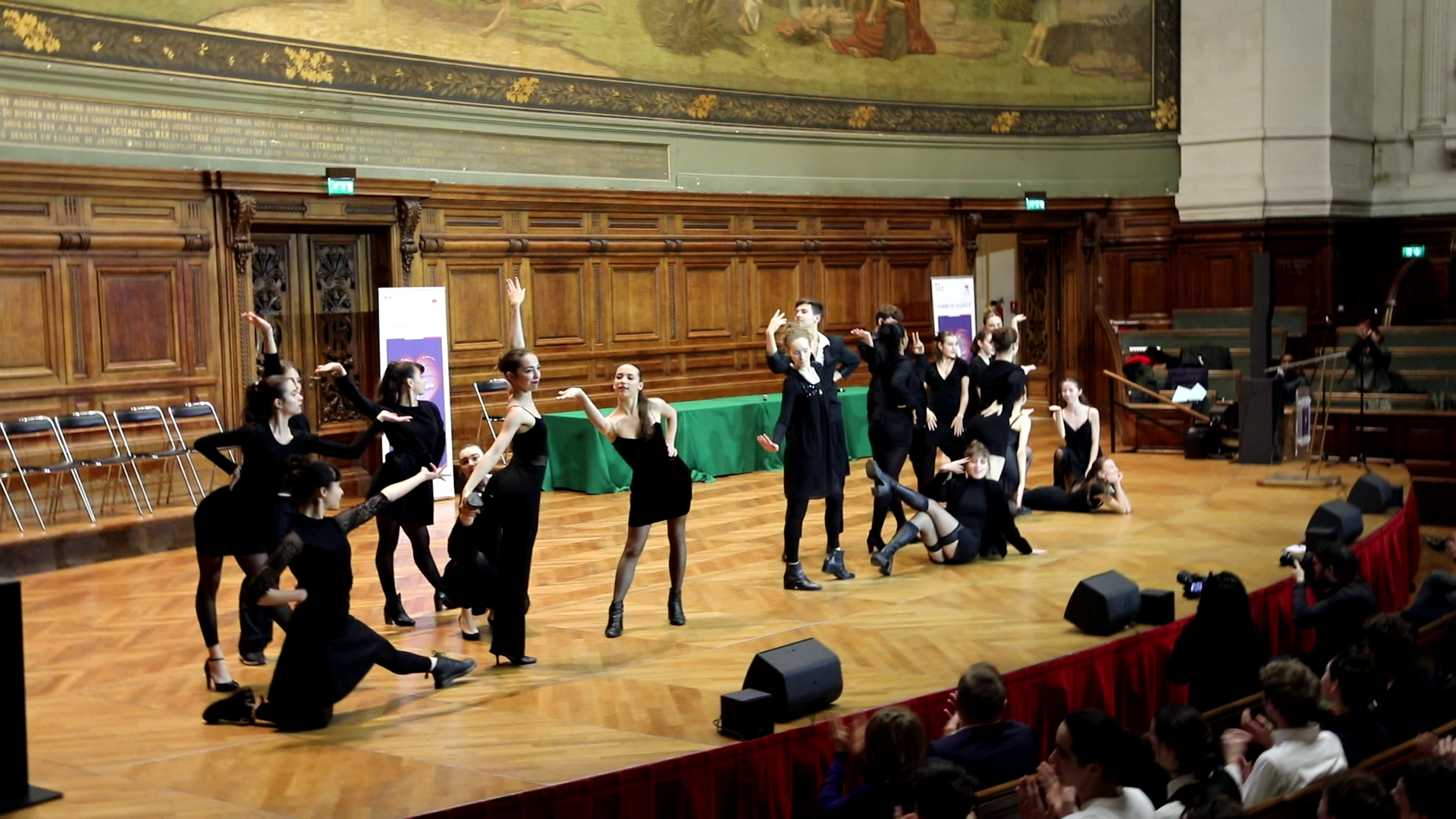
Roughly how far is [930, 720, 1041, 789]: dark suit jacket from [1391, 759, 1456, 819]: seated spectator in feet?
4.22

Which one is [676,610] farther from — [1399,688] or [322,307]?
[322,307]

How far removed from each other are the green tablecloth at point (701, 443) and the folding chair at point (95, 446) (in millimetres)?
3345

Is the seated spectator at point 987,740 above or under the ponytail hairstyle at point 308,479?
under

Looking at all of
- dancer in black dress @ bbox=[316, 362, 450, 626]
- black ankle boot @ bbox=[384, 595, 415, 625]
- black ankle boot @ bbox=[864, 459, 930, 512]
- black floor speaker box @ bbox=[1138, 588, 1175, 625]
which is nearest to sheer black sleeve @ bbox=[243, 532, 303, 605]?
dancer in black dress @ bbox=[316, 362, 450, 626]

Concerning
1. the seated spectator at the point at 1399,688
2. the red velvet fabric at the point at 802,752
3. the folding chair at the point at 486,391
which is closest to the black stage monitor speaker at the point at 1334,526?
the red velvet fabric at the point at 802,752

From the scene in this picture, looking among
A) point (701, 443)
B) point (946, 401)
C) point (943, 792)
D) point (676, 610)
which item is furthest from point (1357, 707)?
point (701, 443)

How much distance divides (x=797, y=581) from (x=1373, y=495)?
15.1 feet

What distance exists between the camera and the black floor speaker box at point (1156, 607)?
743 centimetres

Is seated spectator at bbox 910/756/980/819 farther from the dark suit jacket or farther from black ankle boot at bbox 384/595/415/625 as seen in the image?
black ankle boot at bbox 384/595/415/625

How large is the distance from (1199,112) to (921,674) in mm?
13327

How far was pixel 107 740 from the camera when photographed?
5.86 metres

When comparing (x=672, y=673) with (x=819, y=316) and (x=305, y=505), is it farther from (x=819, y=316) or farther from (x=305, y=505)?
(x=819, y=316)

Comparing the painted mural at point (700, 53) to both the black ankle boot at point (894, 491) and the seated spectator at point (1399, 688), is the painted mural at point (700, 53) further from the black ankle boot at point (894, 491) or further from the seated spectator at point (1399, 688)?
the seated spectator at point (1399, 688)

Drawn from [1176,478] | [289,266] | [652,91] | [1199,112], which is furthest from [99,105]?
[1199,112]
